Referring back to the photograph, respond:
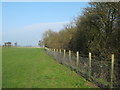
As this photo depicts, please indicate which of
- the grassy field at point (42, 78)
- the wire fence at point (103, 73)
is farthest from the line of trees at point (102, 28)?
the grassy field at point (42, 78)

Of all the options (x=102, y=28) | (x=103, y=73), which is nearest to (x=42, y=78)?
(x=103, y=73)

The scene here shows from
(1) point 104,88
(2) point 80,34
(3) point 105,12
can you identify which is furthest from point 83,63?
(2) point 80,34

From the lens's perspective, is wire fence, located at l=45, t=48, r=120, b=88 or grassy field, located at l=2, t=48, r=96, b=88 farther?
grassy field, located at l=2, t=48, r=96, b=88

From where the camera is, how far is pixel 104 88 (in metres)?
6.01

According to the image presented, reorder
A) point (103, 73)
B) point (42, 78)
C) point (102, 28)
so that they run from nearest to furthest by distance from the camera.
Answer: point (103, 73)
point (42, 78)
point (102, 28)

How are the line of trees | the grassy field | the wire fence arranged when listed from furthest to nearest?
the line of trees → the grassy field → the wire fence

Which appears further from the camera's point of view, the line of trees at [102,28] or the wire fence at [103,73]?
the line of trees at [102,28]

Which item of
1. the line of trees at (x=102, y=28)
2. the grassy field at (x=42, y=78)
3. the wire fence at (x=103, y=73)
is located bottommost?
the grassy field at (x=42, y=78)

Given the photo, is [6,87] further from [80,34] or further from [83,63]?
[80,34]

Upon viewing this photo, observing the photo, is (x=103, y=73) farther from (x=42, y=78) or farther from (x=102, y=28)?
(x=102, y=28)

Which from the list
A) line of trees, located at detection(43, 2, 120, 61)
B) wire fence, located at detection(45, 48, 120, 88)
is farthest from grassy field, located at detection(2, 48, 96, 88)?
line of trees, located at detection(43, 2, 120, 61)

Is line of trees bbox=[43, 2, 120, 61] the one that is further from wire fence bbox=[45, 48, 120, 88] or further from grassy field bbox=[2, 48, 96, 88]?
grassy field bbox=[2, 48, 96, 88]

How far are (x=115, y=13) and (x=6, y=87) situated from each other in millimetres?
8402

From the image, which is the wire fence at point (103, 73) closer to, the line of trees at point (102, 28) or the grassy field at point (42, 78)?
the grassy field at point (42, 78)
